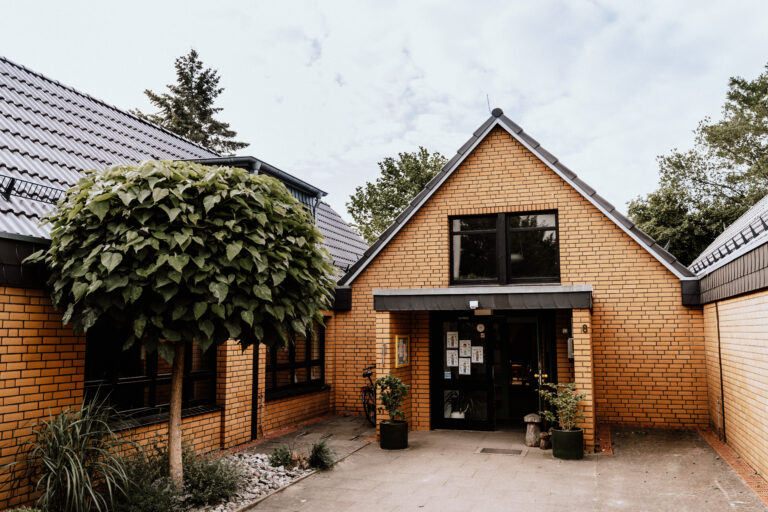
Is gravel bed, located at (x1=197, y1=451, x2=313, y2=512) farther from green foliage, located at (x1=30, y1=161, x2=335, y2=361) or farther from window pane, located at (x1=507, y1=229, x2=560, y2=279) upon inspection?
window pane, located at (x1=507, y1=229, x2=560, y2=279)

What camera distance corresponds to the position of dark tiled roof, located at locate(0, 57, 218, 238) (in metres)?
6.18

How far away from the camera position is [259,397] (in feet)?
32.3

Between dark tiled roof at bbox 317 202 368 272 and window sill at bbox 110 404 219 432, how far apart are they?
5275 mm

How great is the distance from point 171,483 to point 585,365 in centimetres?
643

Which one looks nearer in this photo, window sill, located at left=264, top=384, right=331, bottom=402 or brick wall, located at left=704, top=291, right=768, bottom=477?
brick wall, located at left=704, top=291, right=768, bottom=477

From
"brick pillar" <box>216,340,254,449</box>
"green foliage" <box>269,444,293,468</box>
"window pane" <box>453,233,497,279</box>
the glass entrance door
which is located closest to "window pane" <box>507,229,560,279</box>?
"window pane" <box>453,233,497,279</box>

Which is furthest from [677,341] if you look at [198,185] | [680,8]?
[198,185]

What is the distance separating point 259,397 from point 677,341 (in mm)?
7801

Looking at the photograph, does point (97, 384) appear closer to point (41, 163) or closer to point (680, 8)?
point (41, 163)

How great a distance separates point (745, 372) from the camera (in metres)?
7.35

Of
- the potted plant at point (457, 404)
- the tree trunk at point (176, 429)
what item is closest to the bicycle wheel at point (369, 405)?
the potted plant at point (457, 404)

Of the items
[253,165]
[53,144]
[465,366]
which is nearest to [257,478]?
[465,366]

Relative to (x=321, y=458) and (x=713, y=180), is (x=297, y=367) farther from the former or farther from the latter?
(x=713, y=180)

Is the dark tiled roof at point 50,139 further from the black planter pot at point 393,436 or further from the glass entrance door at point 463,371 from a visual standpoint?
the glass entrance door at point 463,371
